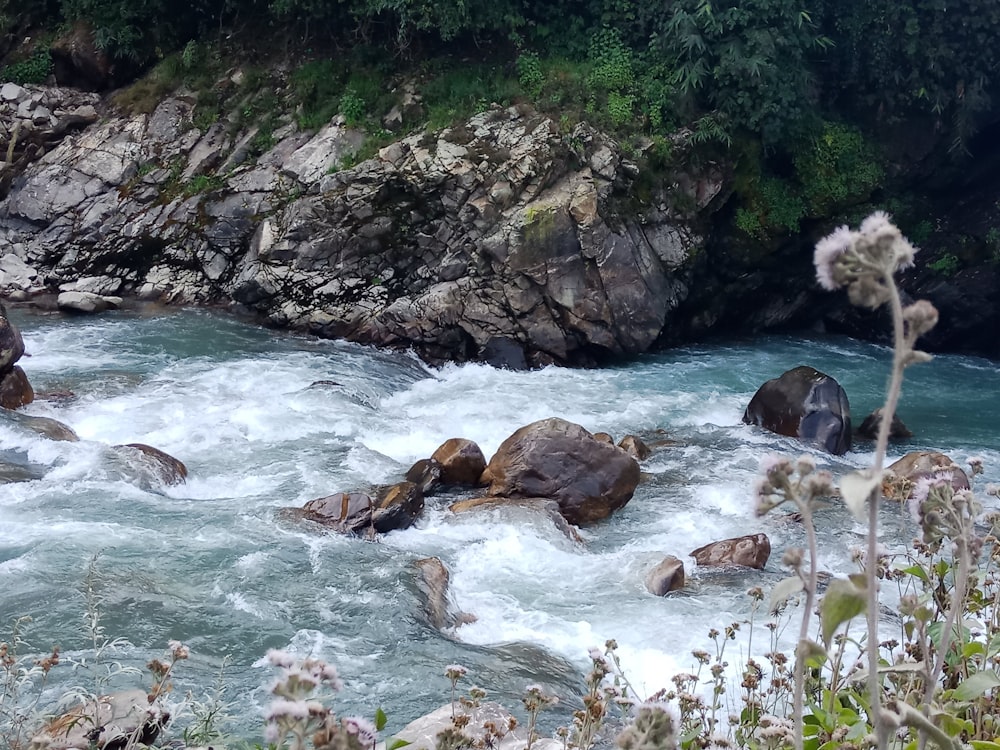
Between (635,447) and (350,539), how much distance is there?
372 cm

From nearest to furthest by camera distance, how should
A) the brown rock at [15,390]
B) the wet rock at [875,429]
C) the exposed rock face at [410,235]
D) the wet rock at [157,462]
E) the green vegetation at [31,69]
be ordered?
the wet rock at [157,462]
the brown rock at [15,390]
the wet rock at [875,429]
the exposed rock face at [410,235]
the green vegetation at [31,69]

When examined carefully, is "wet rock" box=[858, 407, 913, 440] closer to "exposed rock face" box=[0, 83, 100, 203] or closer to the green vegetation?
"exposed rock face" box=[0, 83, 100, 203]

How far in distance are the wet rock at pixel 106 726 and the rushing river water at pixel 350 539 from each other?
1.12 meters

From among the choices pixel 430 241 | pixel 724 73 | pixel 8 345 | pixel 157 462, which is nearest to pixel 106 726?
pixel 157 462

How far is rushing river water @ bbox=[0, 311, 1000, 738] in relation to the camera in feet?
18.4

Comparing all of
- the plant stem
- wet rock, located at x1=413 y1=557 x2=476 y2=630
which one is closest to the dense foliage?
wet rock, located at x1=413 y1=557 x2=476 y2=630

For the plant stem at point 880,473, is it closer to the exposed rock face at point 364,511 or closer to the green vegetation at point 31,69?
the exposed rock face at point 364,511

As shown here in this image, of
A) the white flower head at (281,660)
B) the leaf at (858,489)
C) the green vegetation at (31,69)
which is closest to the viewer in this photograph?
the leaf at (858,489)

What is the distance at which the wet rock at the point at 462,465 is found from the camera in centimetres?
896

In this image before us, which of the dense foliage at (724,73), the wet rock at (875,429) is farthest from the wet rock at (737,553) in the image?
the dense foliage at (724,73)

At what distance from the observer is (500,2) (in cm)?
1506

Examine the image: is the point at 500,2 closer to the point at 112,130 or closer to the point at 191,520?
the point at 112,130

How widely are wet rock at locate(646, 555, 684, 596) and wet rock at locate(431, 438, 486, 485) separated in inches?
99.7

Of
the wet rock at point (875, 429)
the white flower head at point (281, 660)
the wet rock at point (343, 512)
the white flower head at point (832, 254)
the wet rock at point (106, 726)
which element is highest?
the white flower head at point (832, 254)
